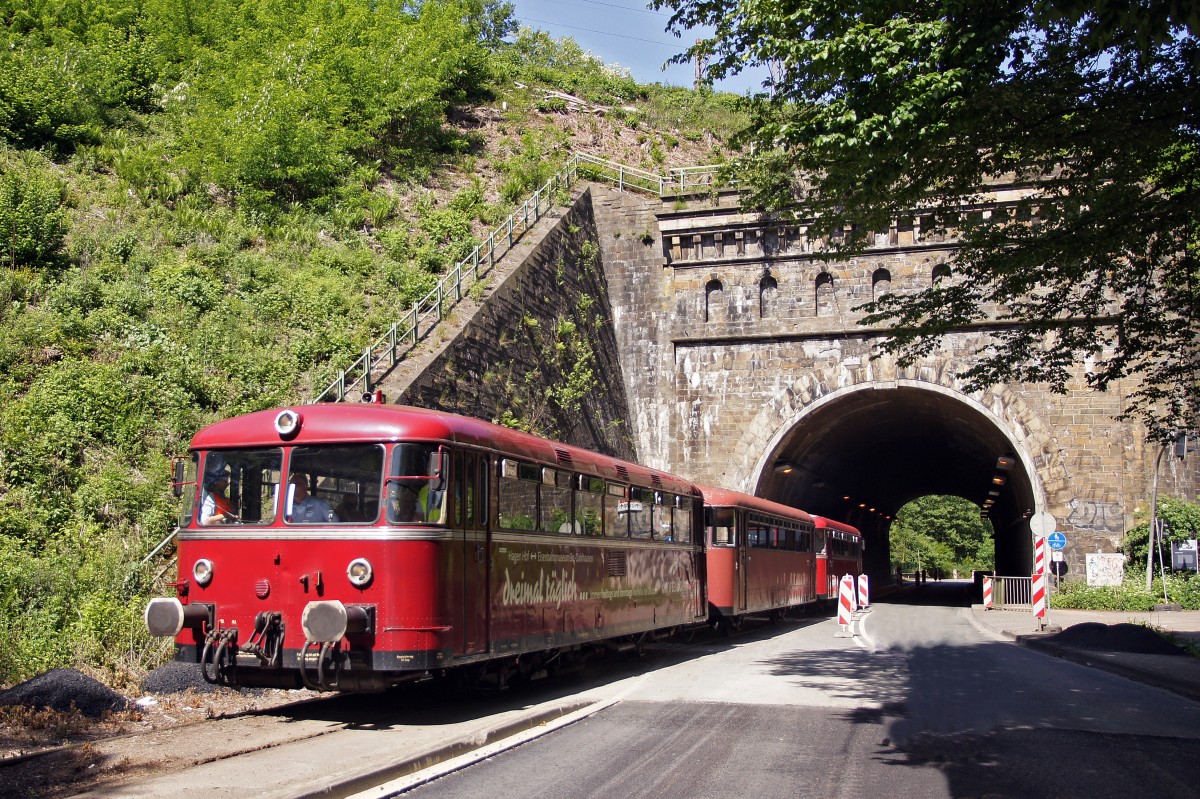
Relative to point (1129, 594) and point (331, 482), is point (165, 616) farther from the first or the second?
point (1129, 594)

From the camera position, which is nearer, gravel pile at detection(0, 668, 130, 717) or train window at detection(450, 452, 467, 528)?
gravel pile at detection(0, 668, 130, 717)

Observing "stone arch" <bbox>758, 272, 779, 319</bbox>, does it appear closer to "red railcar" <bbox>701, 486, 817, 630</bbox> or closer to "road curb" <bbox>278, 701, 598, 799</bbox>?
"red railcar" <bbox>701, 486, 817, 630</bbox>

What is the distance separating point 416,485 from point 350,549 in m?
0.82

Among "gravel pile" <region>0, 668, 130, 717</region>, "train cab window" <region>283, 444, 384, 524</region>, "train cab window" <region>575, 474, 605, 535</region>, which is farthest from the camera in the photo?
"train cab window" <region>575, 474, 605, 535</region>

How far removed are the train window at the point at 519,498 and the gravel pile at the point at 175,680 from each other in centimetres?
358

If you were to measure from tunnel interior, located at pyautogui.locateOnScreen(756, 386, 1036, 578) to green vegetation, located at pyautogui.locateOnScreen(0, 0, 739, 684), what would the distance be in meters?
8.95

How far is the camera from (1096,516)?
27344mm

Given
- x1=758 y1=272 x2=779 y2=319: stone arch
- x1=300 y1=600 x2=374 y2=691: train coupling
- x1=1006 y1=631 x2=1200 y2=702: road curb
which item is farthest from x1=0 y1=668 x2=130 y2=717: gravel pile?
x1=758 y1=272 x2=779 y2=319: stone arch

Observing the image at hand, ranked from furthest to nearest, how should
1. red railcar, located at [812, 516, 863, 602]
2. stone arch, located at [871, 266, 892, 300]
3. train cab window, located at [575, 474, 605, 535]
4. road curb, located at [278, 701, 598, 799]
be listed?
red railcar, located at [812, 516, 863, 602] → stone arch, located at [871, 266, 892, 300] → train cab window, located at [575, 474, 605, 535] → road curb, located at [278, 701, 598, 799]

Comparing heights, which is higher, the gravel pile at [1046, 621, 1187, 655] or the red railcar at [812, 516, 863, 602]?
the red railcar at [812, 516, 863, 602]

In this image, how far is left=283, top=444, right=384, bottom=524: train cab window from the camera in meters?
9.36

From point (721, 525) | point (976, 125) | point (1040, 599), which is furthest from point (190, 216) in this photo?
point (1040, 599)

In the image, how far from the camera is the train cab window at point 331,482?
9.36 meters

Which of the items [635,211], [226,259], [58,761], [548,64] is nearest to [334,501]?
[58,761]
